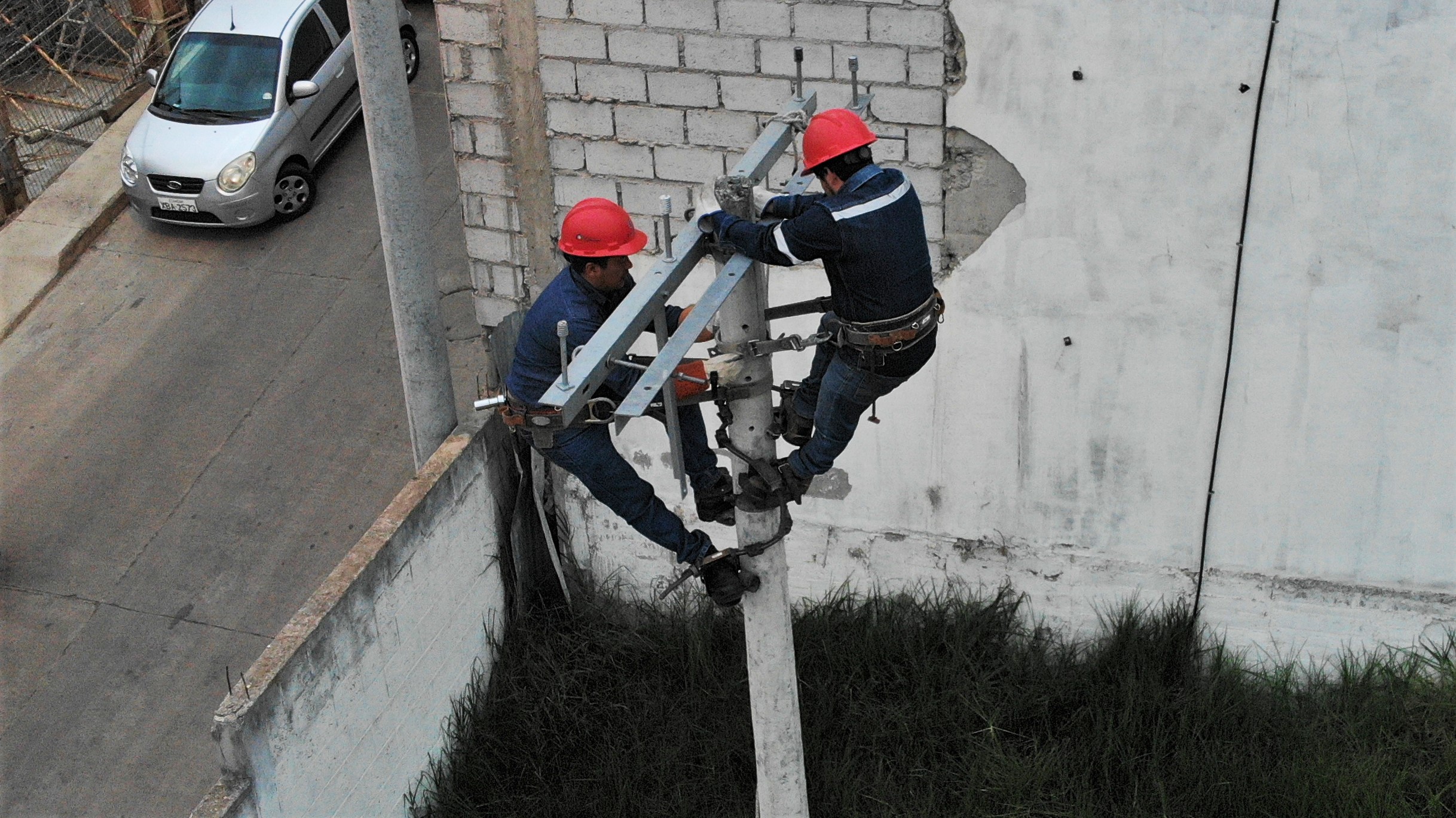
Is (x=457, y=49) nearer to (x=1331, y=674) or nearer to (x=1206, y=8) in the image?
(x=1206, y=8)

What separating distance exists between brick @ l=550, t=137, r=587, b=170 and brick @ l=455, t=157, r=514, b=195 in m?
0.27

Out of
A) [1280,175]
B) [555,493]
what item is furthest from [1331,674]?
[555,493]

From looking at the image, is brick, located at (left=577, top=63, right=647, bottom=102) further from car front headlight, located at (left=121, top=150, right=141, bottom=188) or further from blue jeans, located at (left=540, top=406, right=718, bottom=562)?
car front headlight, located at (left=121, top=150, right=141, bottom=188)

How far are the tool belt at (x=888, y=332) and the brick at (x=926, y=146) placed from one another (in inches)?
78.6

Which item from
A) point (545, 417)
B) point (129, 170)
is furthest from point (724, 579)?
point (129, 170)

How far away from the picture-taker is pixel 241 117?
11.4 meters

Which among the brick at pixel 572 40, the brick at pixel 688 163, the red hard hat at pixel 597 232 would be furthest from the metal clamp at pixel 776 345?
the brick at pixel 572 40

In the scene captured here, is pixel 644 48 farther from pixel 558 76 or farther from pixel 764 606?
pixel 764 606

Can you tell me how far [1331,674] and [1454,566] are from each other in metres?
0.73

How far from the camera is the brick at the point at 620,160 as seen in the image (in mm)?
6512

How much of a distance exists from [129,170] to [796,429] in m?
8.57

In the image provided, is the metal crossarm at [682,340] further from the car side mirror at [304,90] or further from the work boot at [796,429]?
the car side mirror at [304,90]

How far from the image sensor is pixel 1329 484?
6.39 m

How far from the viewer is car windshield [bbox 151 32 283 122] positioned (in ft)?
37.6
